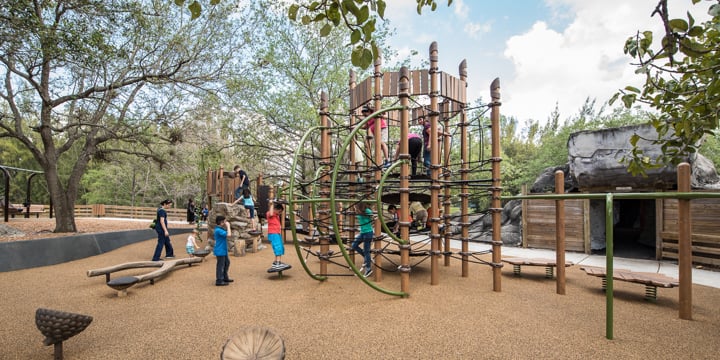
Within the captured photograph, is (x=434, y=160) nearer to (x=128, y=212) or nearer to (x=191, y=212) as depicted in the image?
(x=191, y=212)

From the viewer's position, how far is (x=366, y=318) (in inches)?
161

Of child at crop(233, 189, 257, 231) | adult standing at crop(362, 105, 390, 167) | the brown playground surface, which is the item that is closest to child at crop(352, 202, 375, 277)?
the brown playground surface

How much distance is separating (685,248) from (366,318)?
3.86 metres

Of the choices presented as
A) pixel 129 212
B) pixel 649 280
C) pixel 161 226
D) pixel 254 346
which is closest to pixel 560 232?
pixel 649 280

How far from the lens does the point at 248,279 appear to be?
6477 mm

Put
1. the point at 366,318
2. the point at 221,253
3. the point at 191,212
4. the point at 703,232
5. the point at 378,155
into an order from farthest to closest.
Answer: the point at 191,212
the point at 703,232
the point at 221,253
the point at 378,155
the point at 366,318

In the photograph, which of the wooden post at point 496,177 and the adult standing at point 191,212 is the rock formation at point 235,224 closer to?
the wooden post at point 496,177

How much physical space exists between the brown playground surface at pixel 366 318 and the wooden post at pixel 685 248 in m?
0.23

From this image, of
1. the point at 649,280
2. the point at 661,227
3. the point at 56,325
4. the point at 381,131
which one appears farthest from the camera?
the point at 661,227

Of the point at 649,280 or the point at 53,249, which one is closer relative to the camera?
the point at 649,280

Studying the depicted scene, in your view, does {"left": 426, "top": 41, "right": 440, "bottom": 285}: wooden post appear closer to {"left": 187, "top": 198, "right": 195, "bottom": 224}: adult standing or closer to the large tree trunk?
the large tree trunk

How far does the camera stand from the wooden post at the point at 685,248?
13.0 feet

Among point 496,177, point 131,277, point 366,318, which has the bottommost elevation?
point 366,318

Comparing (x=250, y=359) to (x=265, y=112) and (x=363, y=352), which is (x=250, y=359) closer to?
(x=363, y=352)
